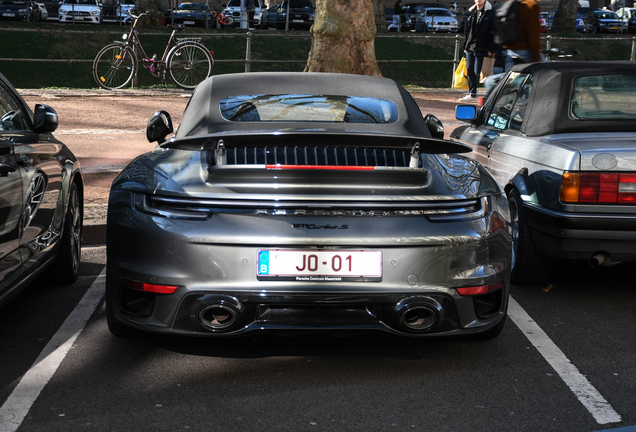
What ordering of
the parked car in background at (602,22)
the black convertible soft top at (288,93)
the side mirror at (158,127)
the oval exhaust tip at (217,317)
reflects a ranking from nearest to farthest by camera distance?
Result: the oval exhaust tip at (217,317) < the black convertible soft top at (288,93) < the side mirror at (158,127) < the parked car in background at (602,22)

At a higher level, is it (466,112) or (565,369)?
(466,112)

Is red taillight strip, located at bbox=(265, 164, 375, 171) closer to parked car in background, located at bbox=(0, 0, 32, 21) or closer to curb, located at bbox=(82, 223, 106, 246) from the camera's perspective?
curb, located at bbox=(82, 223, 106, 246)

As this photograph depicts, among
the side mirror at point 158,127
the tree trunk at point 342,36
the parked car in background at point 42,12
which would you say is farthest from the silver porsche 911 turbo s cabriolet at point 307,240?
the parked car in background at point 42,12

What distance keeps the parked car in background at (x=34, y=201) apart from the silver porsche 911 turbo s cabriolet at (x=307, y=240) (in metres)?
0.58

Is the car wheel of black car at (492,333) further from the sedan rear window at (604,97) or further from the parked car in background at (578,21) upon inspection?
the parked car in background at (578,21)

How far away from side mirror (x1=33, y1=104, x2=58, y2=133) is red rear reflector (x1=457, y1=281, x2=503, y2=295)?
2.66 meters

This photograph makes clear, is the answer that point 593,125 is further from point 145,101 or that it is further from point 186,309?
point 145,101

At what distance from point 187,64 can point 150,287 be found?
13156mm

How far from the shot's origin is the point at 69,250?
520 cm

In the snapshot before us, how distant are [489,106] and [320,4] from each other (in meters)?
8.47

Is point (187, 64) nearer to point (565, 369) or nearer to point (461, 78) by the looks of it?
point (461, 78)

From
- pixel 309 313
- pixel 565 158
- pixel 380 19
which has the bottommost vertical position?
pixel 309 313

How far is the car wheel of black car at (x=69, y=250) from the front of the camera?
16.9ft

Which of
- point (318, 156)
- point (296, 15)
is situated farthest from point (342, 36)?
point (296, 15)
